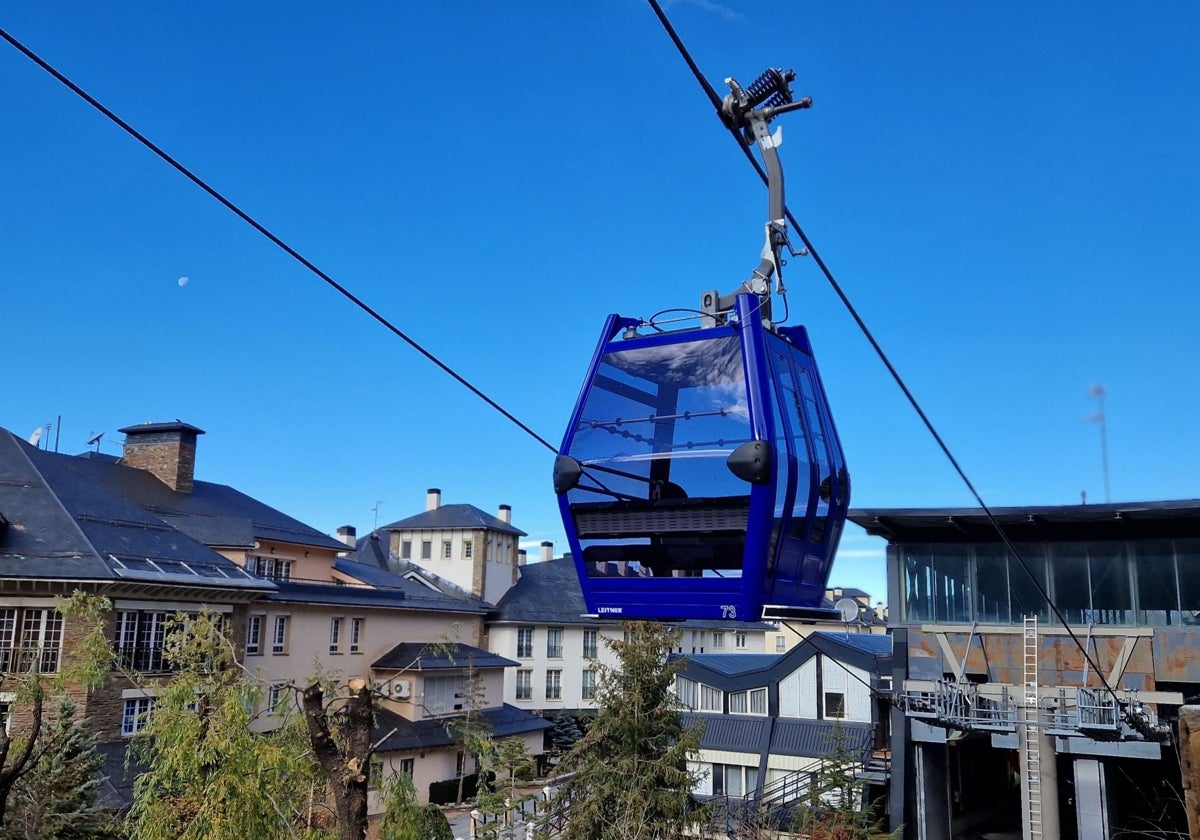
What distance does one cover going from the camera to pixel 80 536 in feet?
87.1

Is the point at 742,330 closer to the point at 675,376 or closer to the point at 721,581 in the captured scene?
the point at 675,376

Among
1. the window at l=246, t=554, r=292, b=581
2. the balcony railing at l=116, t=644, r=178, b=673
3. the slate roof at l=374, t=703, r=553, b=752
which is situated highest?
the window at l=246, t=554, r=292, b=581

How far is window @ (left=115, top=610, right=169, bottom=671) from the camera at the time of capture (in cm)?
2642

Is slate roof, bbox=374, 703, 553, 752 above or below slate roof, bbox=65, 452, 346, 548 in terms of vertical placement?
below

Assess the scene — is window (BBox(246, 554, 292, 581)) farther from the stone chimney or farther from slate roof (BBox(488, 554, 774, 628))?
slate roof (BBox(488, 554, 774, 628))

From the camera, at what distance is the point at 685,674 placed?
119 ft

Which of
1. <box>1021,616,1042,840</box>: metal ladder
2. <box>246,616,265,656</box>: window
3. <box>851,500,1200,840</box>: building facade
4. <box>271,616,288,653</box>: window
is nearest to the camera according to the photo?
<box>1021,616,1042,840</box>: metal ladder

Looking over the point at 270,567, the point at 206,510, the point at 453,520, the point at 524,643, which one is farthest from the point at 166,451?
Result: the point at 524,643

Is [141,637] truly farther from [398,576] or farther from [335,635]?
[398,576]

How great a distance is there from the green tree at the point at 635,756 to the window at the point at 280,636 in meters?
13.8

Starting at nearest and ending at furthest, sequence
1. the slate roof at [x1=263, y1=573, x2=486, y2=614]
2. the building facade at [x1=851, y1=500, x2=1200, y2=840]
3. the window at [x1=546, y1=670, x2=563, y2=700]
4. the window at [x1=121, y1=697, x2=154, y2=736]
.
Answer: the building facade at [x1=851, y1=500, x2=1200, y2=840] → the window at [x1=121, y1=697, x2=154, y2=736] → the slate roof at [x1=263, y1=573, x2=486, y2=614] → the window at [x1=546, y1=670, x2=563, y2=700]

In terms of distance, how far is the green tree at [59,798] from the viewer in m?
15.8

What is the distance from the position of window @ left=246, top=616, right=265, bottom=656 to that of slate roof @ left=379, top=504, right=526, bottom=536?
19.2 meters

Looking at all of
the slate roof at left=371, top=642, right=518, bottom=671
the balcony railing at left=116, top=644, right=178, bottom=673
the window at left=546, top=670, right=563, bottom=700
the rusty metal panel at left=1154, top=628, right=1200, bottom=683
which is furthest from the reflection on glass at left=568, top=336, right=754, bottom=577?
the window at left=546, top=670, right=563, bottom=700
